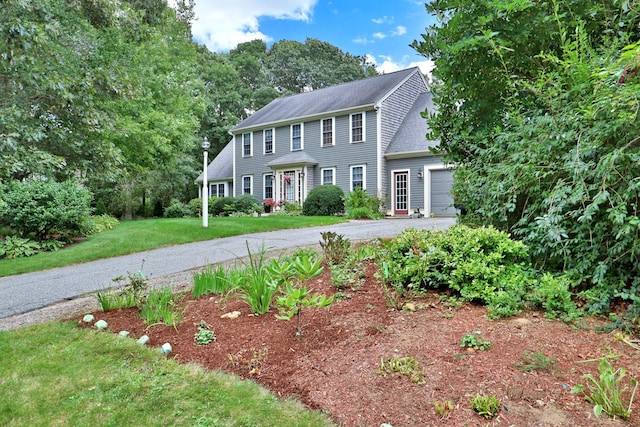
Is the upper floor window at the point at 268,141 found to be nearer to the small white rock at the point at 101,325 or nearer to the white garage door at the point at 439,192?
the white garage door at the point at 439,192

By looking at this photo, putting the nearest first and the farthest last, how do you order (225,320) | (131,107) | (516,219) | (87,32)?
(225,320), (516,219), (87,32), (131,107)

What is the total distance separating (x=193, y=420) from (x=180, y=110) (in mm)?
15705

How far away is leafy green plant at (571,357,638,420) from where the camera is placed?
1.61m

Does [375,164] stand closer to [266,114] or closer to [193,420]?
[266,114]

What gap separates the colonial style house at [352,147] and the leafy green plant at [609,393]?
13.1 metres

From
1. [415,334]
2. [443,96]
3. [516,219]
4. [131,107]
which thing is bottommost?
[415,334]

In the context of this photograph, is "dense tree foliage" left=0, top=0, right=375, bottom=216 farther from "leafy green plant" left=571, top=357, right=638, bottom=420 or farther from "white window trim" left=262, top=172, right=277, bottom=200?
"leafy green plant" left=571, top=357, right=638, bottom=420

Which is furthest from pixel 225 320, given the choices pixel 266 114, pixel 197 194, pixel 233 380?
pixel 197 194

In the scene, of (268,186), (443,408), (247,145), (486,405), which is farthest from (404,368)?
(247,145)

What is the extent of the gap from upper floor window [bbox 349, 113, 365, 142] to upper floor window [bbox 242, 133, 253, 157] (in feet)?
21.6

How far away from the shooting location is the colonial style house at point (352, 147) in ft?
51.9

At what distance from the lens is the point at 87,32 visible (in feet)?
34.6

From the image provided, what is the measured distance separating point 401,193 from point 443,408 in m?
Result: 15.0

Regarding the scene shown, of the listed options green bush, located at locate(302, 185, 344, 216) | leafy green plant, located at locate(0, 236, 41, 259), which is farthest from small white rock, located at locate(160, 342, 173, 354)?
green bush, located at locate(302, 185, 344, 216)
